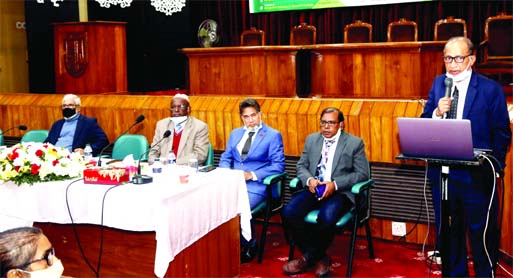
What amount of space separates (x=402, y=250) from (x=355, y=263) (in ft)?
1.57

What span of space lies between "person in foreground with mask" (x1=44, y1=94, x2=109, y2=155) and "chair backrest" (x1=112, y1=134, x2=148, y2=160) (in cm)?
58

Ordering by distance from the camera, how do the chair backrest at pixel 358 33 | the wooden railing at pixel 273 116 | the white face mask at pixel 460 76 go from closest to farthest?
1. the white face mask at pixel 460 76
2. the wooden railing at pixel 273 116
3. the chair backrest at pixel 358 33

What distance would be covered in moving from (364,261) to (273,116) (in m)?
1.50

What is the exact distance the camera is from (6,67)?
10.1 metres

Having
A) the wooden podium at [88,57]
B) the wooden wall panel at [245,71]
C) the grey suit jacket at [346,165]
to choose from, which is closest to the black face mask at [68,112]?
the wooden podium at [88,57]

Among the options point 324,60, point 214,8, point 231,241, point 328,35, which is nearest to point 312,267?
point 231,241

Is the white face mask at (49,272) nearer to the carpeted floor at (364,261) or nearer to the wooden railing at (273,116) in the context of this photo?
the carpeted floor at (364,261)

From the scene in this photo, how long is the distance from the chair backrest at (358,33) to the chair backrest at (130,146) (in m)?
4.37

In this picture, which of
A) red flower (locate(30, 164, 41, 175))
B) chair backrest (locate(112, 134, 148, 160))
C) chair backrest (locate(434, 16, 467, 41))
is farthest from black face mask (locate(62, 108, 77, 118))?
chair backrest (locate(434, 16, 467, 41))

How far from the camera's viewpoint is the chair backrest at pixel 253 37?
964cm

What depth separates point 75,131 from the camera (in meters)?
5.84

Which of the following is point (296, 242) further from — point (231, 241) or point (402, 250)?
point (402, 250)

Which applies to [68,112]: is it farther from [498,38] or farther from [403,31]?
[498,38]

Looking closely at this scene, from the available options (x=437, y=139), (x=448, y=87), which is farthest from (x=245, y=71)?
(x=437, y=139)
